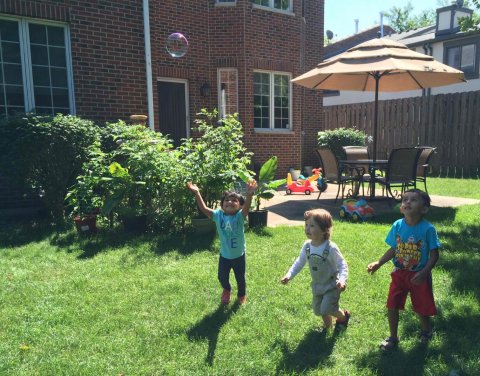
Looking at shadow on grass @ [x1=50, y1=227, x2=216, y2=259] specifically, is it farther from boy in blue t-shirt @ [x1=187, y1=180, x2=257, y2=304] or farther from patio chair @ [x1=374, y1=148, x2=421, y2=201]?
patio chair @ [x1=374, y1=148, x2=421, y2=201]

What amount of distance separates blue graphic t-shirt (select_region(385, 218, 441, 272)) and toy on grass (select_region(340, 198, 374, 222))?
3753 millimetres

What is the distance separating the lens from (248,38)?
36.6ft

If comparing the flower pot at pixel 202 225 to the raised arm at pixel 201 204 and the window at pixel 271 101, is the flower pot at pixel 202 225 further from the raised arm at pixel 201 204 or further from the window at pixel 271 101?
the window at pixel 271 101

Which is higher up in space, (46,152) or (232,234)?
(46,152)

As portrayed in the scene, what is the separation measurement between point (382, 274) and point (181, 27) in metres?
8.51

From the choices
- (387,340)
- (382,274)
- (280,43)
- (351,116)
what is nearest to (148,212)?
(382,274)

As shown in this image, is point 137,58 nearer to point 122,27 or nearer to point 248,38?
point 122,27

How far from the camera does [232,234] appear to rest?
3508 millimetres

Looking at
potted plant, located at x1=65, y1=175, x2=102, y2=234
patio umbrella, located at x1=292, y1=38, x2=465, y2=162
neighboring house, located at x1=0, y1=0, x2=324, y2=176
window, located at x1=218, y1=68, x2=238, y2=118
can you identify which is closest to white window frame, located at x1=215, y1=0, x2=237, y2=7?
neighboring house, located at x1=0, y1=0, x2=324, y2=176

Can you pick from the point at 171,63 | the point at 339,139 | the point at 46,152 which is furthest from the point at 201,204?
the point at 339,139

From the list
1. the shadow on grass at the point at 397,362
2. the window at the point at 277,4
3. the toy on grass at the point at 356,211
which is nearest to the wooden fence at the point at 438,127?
the window at the point at 277,4

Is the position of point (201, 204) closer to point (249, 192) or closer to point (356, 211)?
point (249, 192)

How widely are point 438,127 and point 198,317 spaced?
519 inches

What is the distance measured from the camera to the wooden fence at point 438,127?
13.2 m
